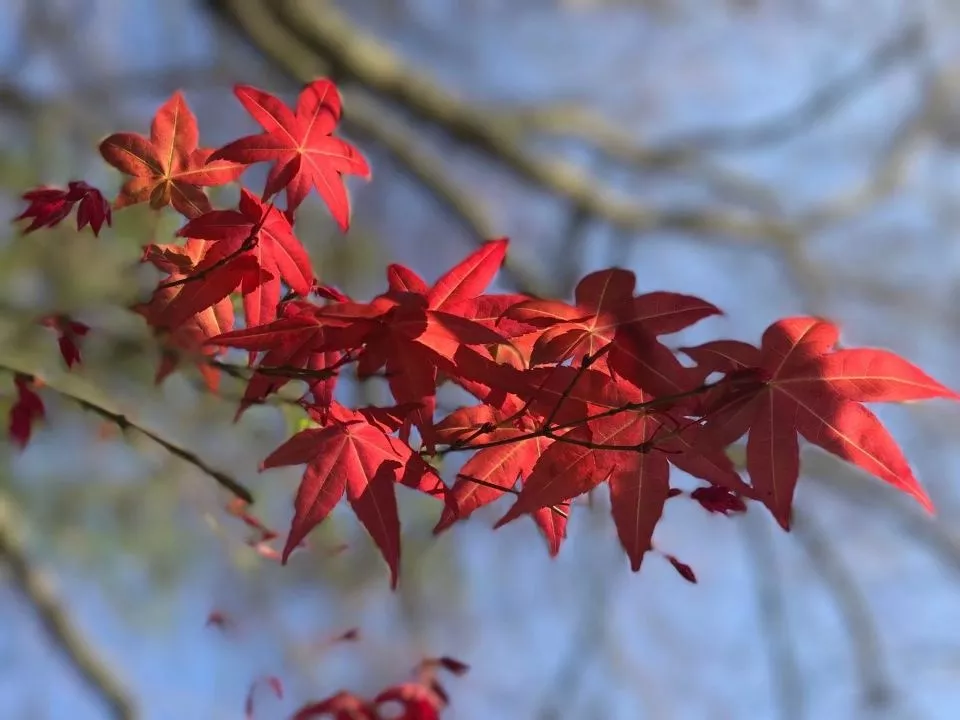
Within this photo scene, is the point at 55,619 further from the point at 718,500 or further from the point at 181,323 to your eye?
the point at 718,500

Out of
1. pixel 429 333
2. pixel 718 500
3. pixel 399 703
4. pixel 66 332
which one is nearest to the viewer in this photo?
pixel 429 333

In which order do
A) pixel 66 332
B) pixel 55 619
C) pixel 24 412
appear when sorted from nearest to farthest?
1. pixel 66 332
2. pixel 24 412
3. pixel 55 619

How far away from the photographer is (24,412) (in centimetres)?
82

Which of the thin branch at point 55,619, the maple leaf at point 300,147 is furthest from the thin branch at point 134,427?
the thin branch at point 55,619

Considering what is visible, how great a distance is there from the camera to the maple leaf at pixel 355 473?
47cm

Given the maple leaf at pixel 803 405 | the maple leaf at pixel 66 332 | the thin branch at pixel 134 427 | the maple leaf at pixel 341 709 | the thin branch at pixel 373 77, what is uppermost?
the thin branch at pixel 373 77

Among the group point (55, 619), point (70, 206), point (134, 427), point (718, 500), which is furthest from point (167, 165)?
point (55, 619)

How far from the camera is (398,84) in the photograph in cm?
281

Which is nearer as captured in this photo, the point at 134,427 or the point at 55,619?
the point at 134,427

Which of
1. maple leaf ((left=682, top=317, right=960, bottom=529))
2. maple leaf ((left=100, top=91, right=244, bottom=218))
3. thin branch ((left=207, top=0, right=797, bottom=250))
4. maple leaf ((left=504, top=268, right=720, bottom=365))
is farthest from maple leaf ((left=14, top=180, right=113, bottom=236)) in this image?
thin branch ((left=207, top=0, right=797, bottom=250))

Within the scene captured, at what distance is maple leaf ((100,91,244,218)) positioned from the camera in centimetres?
60

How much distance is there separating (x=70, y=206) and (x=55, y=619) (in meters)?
1.63

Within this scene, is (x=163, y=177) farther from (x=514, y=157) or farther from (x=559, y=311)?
(x=514, y=157)

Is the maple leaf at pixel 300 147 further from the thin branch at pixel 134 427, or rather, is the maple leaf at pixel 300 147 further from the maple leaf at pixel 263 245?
the thin branch at pixel 134 427
